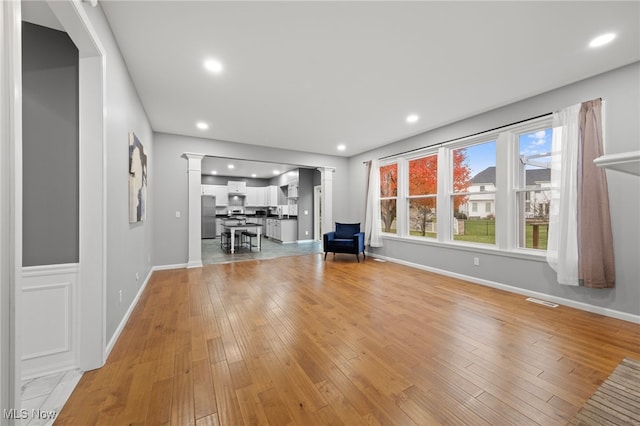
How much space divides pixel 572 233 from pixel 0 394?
439 cm

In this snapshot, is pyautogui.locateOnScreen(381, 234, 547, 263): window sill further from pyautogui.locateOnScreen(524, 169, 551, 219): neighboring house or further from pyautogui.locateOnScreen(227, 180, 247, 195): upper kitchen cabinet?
pyautogui.locateOnScreen(227, 180, 247, 195): upper kitchen cabinet

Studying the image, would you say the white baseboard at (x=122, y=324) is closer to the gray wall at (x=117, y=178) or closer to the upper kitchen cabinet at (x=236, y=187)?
the gray wall at (x=117, y=178)

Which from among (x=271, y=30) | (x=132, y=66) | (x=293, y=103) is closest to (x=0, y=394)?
(x=271, y=30)

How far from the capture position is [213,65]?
2.52 metres

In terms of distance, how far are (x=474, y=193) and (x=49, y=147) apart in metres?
5.02

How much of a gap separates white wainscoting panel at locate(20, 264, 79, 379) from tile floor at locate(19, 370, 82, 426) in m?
0.07

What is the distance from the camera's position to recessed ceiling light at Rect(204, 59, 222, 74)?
2.46 metres

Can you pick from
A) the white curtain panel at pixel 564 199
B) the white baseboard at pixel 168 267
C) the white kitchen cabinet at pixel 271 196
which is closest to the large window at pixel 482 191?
the white curtain panel at pixel 564 199

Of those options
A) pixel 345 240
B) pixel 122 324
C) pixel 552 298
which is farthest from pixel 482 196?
pixel 122 324

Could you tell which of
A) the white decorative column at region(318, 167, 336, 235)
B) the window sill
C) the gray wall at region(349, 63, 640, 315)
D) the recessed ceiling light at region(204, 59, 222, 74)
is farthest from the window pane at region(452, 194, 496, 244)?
the recessed ceiling light at region(204, 59, 222, 74)

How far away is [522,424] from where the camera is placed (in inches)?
50.6

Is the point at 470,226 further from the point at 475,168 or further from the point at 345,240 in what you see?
the point at 345,240

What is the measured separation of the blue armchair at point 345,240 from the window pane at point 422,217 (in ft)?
3.79

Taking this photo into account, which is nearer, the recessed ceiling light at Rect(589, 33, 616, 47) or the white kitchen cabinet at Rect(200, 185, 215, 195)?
the recessed ceiling light at Rect(589, 33, 616, 47)
